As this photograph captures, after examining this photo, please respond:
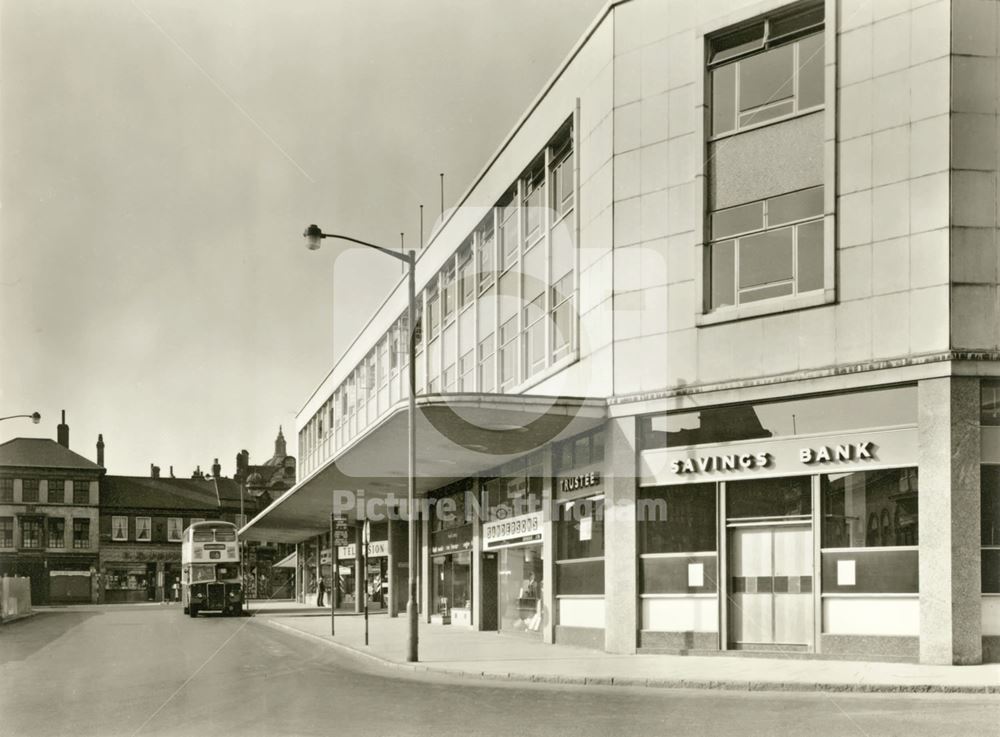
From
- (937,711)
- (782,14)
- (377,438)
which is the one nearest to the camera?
(937,711)

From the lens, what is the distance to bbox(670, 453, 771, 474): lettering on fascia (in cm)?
1855

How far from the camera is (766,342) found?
18.5m

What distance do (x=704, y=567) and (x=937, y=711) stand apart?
24.8ft

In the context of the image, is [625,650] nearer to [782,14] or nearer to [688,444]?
[688,444]

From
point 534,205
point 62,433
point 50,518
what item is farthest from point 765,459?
point 62,433

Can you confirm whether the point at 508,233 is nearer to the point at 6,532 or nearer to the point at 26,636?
the point at 26,636

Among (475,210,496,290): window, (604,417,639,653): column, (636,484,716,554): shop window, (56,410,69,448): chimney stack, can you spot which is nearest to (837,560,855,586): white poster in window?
(636,484,716,554): shop window

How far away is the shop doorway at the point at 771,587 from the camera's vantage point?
17875 mm

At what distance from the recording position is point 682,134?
19844 mm

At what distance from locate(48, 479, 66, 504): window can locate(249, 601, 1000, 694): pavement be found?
7015cm

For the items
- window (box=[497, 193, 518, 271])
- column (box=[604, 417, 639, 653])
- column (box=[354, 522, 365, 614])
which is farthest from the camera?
column (box=[354, 522, 365, 614])

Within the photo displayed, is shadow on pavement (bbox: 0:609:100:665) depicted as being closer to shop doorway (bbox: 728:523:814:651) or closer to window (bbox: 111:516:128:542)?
shop doorway (bbox: 728:523:814:651)

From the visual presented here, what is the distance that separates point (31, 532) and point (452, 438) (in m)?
71.1

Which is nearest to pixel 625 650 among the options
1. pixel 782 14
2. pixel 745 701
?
pixel 745 701
